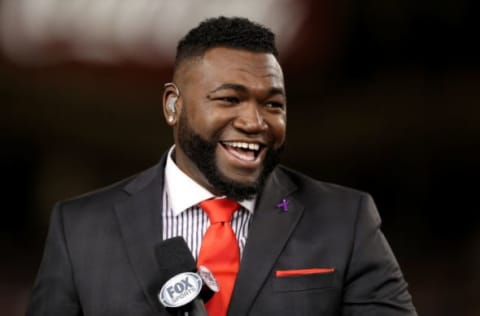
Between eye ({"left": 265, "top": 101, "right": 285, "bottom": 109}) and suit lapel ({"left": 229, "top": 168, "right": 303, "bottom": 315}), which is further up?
eye ({"left": 265, "top": 101, "right": 285, "bottom": 109})

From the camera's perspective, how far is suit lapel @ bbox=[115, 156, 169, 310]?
1.70 m

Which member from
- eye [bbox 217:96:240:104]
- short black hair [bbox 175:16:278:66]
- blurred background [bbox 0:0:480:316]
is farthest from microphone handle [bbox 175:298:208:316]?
blurred background [bbox 0:0:480:316]

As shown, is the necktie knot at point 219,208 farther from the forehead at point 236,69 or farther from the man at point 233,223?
the forehead at point 236,69

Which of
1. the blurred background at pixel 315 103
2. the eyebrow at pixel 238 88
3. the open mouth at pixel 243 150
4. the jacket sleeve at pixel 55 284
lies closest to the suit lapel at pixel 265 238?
the open mouth at pixel 243 150

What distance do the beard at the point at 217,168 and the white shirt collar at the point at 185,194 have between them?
0.17 feet

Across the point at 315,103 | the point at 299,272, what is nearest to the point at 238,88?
the point at 299,272

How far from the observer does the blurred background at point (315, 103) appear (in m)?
6.38

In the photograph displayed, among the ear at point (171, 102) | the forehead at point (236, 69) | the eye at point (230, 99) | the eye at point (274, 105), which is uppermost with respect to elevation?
the forehead at point (236, 69)

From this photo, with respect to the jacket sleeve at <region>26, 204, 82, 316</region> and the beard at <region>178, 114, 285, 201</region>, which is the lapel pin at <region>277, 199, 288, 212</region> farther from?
the jacket sleeve at <region>26, 204, 82, 316</region>

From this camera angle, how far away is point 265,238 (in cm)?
175

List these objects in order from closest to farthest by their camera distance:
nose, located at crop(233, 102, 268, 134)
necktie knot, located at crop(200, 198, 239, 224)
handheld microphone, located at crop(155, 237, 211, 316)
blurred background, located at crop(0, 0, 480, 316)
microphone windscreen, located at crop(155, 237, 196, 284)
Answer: handheld microphone, located at crop(155, 237, 211, 316), microphone windscreen, located at crop(155, 237, 196, 284), nose, located at crop(233, 102, 268, 134), necktie knot, located at crop(200, 198, 239, 224), blurred background, located at crop(0, 0, 480, 316)

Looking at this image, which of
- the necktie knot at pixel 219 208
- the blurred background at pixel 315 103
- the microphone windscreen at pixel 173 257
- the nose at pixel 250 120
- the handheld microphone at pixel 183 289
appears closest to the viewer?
the handheld microphone at pixel 183 289

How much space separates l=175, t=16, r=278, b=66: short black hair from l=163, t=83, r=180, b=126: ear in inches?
2.7

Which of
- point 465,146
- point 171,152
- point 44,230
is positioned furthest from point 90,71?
point 171,152
